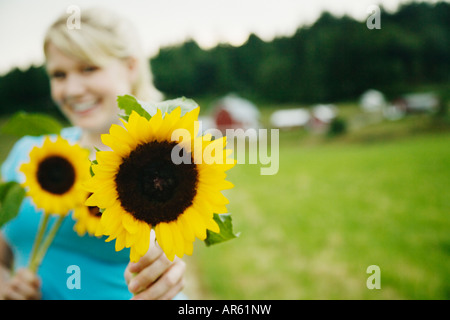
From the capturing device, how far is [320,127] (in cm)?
3222

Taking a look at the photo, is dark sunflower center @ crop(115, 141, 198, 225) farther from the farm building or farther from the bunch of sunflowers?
the farm building

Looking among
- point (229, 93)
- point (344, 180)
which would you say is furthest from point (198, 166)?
point (229, 93)

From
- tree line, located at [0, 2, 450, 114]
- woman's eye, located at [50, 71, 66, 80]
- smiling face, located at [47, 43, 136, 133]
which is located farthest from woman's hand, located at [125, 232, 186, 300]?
tree line, located at [0, 2, 450, 114]

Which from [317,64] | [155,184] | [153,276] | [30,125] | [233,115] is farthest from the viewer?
[317,64]

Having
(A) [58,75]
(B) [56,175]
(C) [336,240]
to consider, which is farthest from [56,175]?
(C) [336,240]

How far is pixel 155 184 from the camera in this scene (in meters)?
0.82

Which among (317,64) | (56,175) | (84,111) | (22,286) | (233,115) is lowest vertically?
(22,286)

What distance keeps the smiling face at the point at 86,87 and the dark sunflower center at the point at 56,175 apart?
0.42 meters

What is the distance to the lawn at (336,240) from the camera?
403 cm

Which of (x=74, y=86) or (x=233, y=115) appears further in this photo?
(x=233, y=115)

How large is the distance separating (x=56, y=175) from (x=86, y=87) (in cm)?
49

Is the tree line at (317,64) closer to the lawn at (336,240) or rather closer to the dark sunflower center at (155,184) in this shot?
the lawn at (336,240)

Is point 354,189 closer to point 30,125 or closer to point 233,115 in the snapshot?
point 30,125

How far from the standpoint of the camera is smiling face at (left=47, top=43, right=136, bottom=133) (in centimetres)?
150
